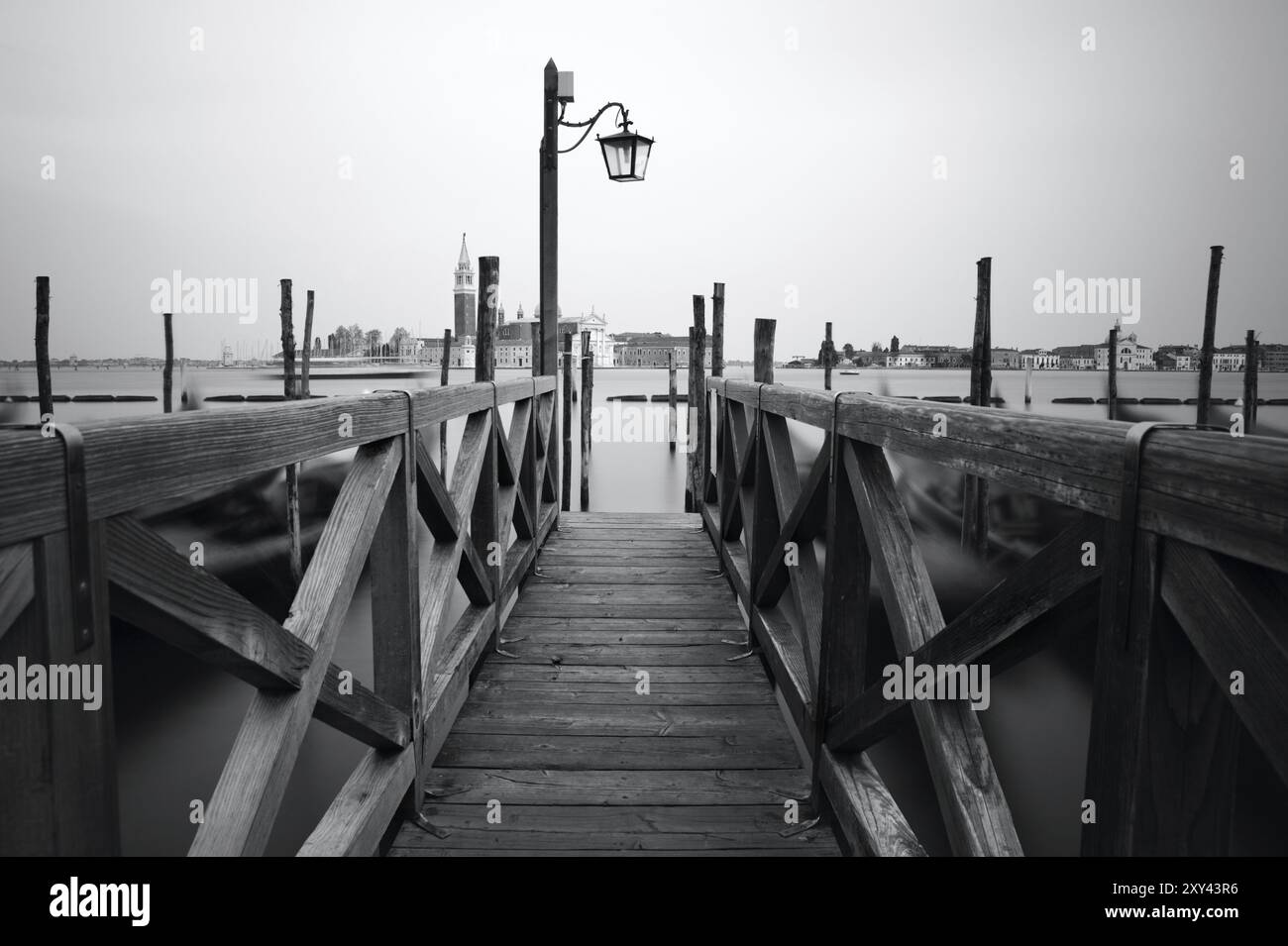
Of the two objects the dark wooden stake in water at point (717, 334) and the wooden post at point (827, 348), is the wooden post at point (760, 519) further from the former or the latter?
the wooden post at point (827, 348)

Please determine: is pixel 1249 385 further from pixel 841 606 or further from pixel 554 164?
pixel 841 606

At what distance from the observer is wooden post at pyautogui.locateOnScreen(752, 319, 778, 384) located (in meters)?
5.75

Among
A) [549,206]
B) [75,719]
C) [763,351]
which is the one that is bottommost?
[75,719]

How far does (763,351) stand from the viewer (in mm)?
5809

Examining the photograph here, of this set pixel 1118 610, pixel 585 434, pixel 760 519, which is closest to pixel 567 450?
pixel 585 434

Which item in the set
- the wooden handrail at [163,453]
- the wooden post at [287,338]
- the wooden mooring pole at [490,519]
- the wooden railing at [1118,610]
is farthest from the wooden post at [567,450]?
the wooden handrail at [163,453]

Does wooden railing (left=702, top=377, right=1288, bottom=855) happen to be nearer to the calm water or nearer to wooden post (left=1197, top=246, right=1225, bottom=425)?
the calm water

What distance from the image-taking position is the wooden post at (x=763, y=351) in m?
5.75

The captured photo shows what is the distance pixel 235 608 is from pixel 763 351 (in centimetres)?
478

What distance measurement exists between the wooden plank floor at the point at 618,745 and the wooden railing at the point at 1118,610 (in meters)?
0.51

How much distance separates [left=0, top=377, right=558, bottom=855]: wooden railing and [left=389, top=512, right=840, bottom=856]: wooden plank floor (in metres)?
0.22

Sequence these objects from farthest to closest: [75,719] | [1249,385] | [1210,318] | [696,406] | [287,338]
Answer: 1. [1249,385]
2. [1210,318]
3. [287,338]
4. [696,406]
5. [75,719]

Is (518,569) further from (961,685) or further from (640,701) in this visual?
(961,685)
